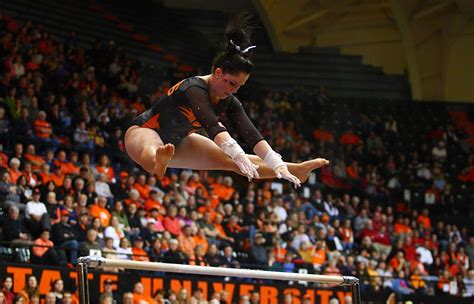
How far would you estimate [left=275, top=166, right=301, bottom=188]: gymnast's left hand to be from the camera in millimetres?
5842

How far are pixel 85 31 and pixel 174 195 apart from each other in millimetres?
5630

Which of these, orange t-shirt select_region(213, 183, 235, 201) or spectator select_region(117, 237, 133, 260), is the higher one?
orange t-shirt select_region(213, 183, 235, 201)

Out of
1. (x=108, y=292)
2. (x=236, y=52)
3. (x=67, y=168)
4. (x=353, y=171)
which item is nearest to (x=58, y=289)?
(x=108, y=292)

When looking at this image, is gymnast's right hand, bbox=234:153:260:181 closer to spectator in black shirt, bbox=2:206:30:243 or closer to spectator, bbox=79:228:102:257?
spectator, bbox=79:228:102:257

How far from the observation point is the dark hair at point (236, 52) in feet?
19.7

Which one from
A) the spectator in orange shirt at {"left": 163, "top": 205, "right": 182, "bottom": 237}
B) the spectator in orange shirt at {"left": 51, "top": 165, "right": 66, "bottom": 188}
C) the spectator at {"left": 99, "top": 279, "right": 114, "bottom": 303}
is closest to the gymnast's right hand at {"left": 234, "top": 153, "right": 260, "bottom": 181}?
the spectator at {"left": 99, "top": 279, "right": 114, "bottom": 303}

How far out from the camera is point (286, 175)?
5879 millimetres

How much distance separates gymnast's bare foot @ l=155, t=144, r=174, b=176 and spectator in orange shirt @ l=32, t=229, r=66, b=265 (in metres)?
5.42

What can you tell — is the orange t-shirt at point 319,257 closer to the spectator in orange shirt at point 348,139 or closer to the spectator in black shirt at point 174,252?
the spectator in black shirt at point 174,252

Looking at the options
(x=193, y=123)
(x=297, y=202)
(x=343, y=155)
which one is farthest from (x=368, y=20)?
(x=193, y=123)

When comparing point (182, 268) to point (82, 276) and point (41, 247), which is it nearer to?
point (82, 276)

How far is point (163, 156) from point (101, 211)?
6.74 metres

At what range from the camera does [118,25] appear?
19.1 metres

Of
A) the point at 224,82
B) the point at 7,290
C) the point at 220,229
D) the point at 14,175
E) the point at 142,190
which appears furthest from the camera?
the point at 220,229
